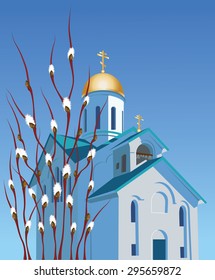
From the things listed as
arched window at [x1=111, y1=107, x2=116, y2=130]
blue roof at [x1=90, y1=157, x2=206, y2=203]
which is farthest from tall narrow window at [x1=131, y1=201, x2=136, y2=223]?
arched window at [x1=111, y1=107, x2=116, y2=130]

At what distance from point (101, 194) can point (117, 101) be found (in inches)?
234

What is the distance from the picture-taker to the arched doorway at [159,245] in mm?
17047

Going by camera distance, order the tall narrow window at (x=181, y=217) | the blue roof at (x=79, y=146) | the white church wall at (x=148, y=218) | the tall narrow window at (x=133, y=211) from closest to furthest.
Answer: the white church wall at (x=148, y=218), the tall narrow window at (x=133, y=211), the tall narrow window at (x=181, y=217), the blue roof at (x=79, y=146)

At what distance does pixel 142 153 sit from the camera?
19.2 meters

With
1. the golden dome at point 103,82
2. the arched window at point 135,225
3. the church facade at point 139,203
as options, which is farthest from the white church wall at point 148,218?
the golden dome at point 103,82

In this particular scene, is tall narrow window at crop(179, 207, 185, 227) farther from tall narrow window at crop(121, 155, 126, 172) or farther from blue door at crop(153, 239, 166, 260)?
tall narrow window at crop(121, 155, 126, 172)

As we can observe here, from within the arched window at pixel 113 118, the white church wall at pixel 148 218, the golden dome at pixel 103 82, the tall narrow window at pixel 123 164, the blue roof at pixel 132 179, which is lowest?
the white church wall at pixel 148 218

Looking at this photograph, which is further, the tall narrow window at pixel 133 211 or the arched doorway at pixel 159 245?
the arched doorway at pixel 159 245

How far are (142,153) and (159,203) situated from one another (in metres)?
2.76

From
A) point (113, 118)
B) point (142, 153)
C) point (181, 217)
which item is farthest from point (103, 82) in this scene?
point (181, 217)

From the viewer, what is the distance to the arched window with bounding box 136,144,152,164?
19.1 m

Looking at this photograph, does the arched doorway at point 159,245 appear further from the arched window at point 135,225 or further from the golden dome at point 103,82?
the golden dome at point 103,82

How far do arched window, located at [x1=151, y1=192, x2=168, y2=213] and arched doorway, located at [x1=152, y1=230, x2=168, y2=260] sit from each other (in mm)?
860

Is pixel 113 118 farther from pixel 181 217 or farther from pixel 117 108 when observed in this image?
pixel 181 217
